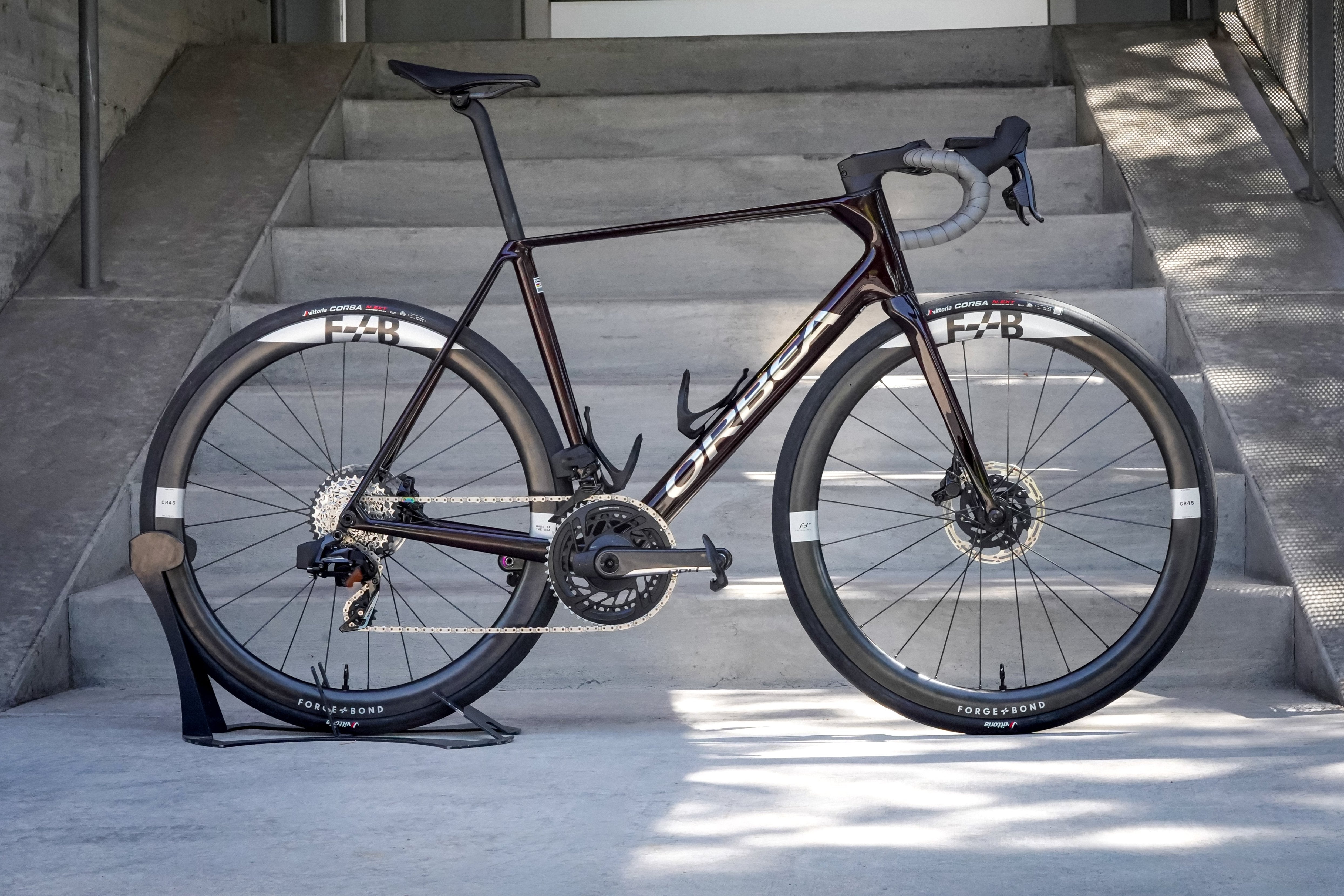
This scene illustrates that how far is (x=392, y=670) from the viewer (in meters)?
2.29

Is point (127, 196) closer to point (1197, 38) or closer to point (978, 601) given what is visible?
point (978, 601)

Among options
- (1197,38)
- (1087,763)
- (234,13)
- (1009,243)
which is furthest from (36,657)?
(1197,38)

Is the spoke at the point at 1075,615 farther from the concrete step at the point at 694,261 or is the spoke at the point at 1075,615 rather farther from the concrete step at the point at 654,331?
the concrete step at the point at 694,261

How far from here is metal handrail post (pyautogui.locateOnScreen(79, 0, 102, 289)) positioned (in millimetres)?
2832

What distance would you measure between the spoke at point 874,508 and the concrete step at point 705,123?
4.98ft

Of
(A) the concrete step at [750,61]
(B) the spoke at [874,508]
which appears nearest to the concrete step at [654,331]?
(B) the spoke at [874,508]

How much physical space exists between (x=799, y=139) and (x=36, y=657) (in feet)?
8.11

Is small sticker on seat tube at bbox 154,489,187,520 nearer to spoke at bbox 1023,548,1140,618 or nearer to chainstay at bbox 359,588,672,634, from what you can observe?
chainstay at bbox 359,588,672,634

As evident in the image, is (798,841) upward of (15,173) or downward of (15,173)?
downward

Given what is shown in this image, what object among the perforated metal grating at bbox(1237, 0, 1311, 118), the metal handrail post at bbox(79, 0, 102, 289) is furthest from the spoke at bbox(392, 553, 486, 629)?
the perforated metal grating at bbox(1237, 0, 1311, 118)

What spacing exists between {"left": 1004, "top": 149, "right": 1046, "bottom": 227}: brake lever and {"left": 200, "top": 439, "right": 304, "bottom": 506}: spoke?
1362mm

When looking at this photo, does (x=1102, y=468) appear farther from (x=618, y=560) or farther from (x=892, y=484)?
(x=618, y=560)

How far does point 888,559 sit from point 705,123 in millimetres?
1832

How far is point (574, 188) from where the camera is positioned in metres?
3.52
